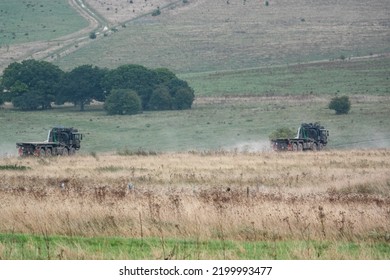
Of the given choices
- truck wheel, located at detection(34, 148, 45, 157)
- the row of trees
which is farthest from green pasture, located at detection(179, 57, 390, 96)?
truck wheel, located at detection(34, 148, 45, 157)

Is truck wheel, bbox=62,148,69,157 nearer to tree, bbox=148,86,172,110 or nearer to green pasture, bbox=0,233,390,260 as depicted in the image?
tree, bbox=148,86,172,110

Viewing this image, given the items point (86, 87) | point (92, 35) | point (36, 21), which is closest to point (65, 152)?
point (86, 87)

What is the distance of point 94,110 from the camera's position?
4331 inches

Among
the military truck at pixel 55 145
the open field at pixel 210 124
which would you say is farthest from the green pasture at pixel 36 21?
the military truck at pixel 55 145

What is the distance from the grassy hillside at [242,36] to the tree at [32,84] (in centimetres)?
3035

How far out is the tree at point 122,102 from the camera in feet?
340

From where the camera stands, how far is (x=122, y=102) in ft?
341

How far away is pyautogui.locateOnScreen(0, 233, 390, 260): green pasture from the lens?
54.4 ft

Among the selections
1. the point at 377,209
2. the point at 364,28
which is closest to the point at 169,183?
the point at 377,209

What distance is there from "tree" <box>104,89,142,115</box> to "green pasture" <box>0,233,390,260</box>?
8446 centimetres

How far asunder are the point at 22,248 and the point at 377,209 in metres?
8.66

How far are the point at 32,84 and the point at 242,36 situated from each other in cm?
5773
